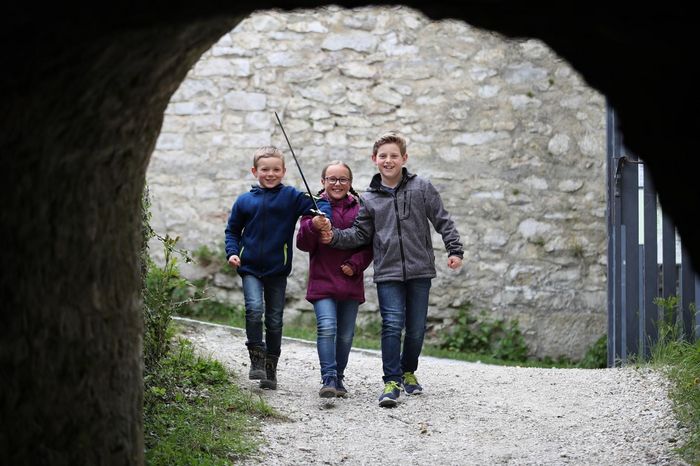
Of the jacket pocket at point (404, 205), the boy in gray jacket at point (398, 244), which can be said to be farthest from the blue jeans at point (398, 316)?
the jacket pocket at point (404, 205)

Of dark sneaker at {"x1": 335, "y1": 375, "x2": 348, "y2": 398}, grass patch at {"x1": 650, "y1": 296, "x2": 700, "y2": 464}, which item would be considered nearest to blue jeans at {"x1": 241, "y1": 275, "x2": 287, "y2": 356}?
dark sneaker at {"x1": 335, "y1": 375, "x2": 348, "y2": 398}

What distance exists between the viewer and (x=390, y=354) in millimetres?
5578

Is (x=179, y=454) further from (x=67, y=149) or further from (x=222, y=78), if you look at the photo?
(x=222, y=78)

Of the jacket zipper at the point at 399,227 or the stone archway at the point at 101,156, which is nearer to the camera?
the stone archway at the point at 101,156

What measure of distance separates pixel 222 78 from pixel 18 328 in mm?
7132

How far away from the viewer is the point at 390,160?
568 cm

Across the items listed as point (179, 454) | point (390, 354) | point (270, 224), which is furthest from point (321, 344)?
point (179, 454)

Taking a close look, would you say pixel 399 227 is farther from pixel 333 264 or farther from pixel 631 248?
pixel 631 248

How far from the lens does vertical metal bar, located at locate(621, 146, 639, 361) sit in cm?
695

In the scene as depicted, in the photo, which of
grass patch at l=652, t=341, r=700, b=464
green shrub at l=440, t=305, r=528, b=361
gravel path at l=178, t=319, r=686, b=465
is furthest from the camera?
green shrub at l=440, t=305, r=528, b=361

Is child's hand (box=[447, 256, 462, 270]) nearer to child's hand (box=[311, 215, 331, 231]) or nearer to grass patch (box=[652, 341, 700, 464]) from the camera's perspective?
child's hand (box=[311, 215, 331, 231])

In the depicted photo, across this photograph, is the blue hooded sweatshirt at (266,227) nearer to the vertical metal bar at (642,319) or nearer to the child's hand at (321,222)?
the child's hand at (321,222)

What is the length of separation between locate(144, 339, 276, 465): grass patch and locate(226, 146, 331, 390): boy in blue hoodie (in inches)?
10.3

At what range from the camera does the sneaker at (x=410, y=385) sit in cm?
574
